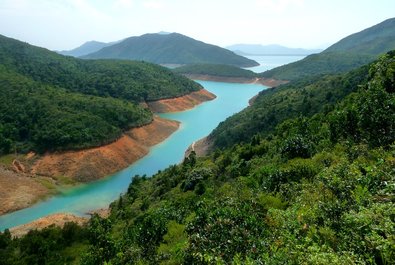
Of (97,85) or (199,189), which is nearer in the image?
(199,189)

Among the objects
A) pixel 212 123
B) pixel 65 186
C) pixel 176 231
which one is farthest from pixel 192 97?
pixel 176 231

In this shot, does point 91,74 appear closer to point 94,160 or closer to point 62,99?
point 62,99

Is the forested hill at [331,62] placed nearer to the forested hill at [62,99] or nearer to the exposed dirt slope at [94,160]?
the forested hill at [62,99]

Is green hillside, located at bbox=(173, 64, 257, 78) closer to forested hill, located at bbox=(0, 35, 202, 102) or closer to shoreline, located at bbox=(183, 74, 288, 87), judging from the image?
shoreline, located at bbox=(183, 74, 288, 87)

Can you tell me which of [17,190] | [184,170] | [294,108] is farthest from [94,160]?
[294,108]

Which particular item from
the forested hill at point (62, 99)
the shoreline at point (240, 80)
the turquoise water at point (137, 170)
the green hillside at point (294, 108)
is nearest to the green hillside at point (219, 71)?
the shoreline at point (240, 80)

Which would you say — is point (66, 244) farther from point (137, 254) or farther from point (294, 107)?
point (294, 107)
